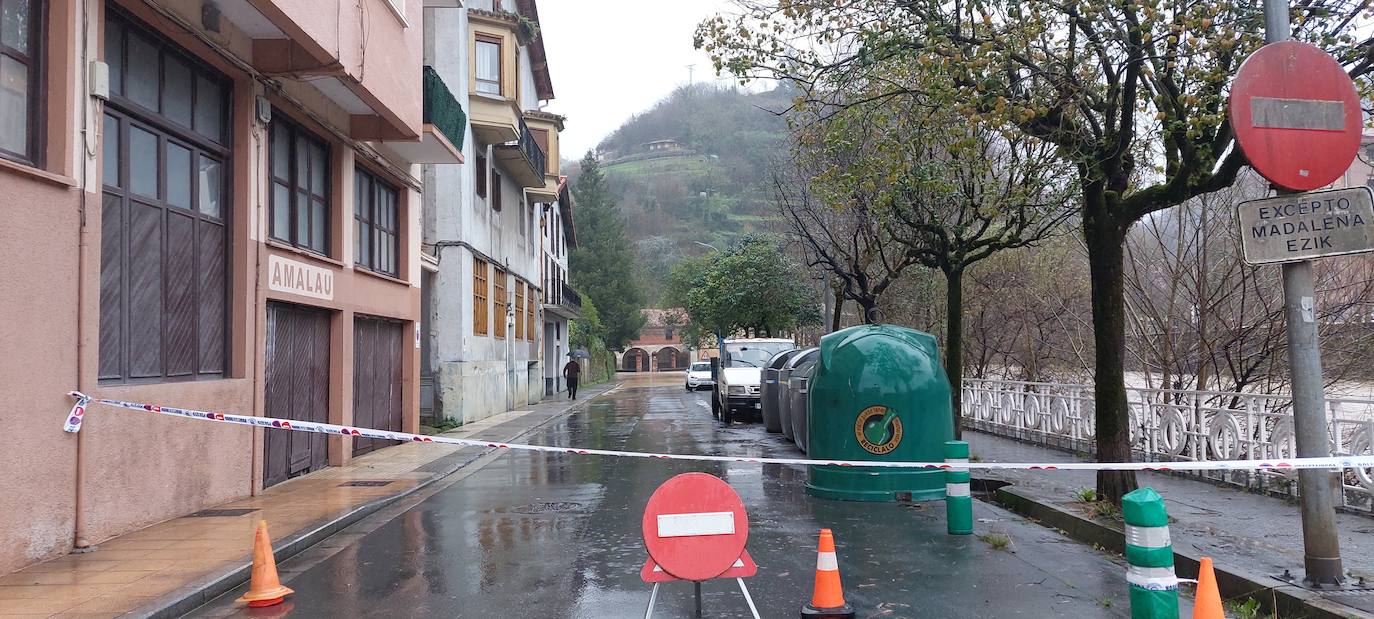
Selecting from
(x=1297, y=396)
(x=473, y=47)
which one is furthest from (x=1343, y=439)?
(x=473, y=47)

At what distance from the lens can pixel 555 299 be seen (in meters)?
44.0

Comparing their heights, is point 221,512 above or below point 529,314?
below

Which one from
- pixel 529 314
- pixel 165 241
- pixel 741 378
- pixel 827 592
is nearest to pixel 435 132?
pixel 165 241

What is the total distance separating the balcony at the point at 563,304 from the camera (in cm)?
4225

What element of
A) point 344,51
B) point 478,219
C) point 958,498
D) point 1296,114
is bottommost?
point 958,498

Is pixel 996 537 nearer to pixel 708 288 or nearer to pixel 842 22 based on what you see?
pixel 842 22

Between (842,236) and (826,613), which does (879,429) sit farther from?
(842,236)

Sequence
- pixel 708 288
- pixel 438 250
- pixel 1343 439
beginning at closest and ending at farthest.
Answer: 1. pixel 1343 439
2. pixel 438 250
3. pixel 708 288

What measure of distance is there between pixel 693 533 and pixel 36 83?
6.63m

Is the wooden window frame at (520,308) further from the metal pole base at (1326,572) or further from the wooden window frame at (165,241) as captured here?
the metal pole base at (1326,572)

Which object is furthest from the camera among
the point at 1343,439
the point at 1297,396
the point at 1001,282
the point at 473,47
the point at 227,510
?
the point at 473,47

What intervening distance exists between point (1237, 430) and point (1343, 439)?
4.55 feet

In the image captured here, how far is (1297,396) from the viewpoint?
20.7 feet

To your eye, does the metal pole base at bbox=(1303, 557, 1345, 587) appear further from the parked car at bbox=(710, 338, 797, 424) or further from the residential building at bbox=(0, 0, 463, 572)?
the parked car at bbox=(710, 338, 797, 424)
